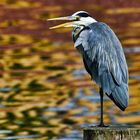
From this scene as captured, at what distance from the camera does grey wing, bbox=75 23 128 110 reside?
8.55m

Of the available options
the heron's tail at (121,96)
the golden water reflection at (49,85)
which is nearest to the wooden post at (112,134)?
the heron's tail at (121,96)

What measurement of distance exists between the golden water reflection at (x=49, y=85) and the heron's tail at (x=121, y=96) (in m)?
4.89

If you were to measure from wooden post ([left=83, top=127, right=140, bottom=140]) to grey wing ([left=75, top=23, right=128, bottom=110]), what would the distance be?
0.78 metres

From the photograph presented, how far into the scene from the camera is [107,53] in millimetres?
8727

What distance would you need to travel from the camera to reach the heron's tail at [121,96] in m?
8.41

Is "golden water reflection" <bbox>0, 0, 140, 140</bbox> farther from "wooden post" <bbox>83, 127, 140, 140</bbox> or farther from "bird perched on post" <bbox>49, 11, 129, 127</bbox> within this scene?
"wooden post" <bbox>83, 127, 140, 140</bbox>

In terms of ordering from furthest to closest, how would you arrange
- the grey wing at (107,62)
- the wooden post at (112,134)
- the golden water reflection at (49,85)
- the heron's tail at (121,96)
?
the golden water reflection at (49,85) → the grey wing at (107,62) → the heron's tail at (121,96) → the wooden post at (112,134)

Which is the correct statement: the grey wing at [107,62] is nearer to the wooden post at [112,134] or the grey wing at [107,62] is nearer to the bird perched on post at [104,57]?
the bird perched on post at [104,57]

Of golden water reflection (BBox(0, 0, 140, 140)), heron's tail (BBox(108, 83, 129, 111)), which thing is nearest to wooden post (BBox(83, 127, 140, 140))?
heron's tail (BBox(108, 83, 129, 111))

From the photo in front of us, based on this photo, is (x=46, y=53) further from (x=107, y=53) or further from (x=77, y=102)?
(x=107, y=53)

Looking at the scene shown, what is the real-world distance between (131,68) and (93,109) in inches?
192

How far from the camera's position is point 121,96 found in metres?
8.45

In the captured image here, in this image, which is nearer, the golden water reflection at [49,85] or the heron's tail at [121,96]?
the heron's tail at [121,96]

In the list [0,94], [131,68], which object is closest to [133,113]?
[0,94]
